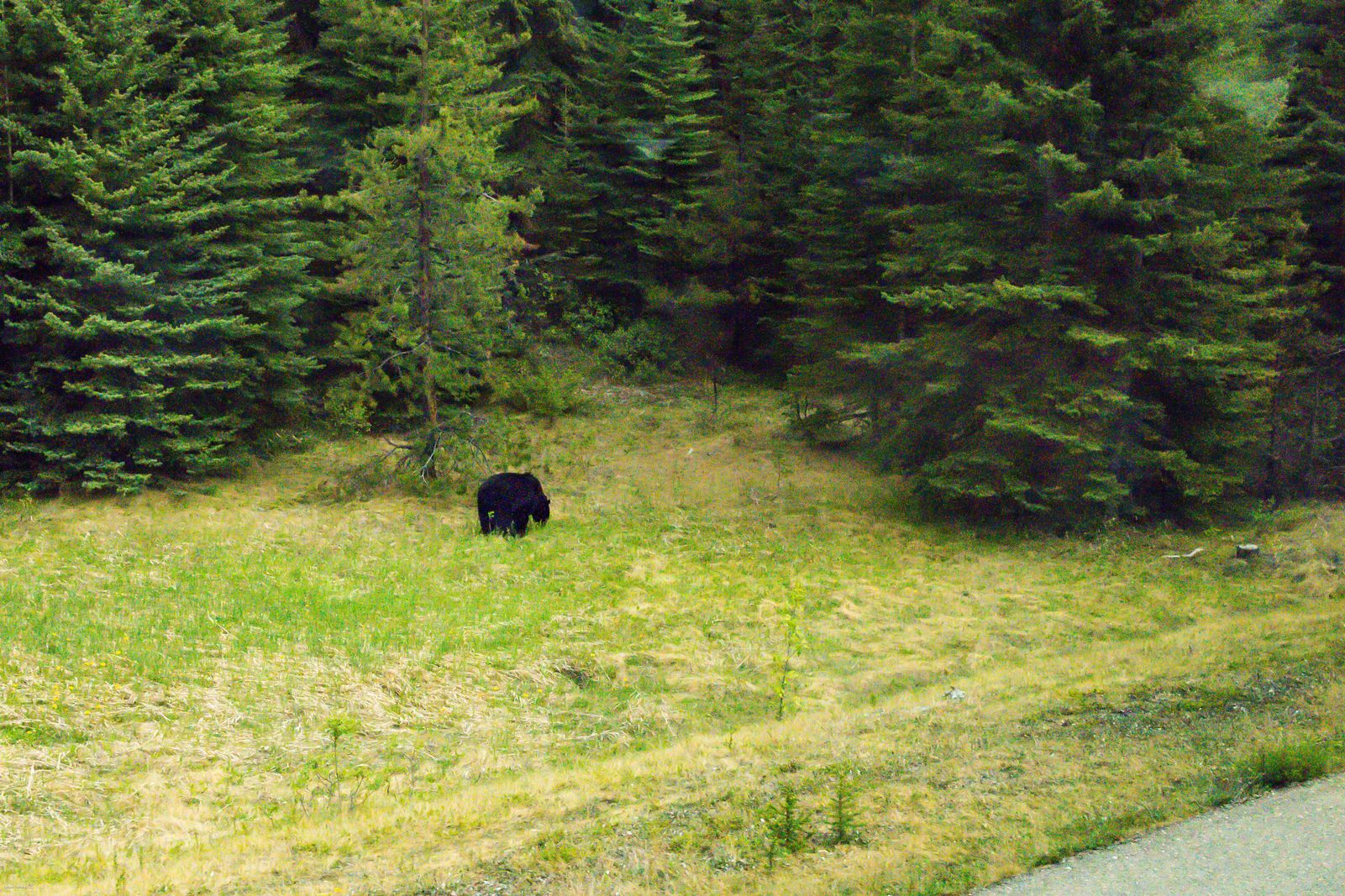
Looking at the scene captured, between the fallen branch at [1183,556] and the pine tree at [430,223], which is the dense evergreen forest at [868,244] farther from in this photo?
the fallen branch at [1183,556]

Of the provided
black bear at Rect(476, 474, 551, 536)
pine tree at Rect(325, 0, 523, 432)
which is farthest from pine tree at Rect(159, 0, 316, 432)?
black bear at Rect(476, 474, 551, 536)

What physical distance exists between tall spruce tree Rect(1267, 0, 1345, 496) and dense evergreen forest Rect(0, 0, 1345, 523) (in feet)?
0.24

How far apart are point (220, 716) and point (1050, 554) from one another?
12576 millimetres

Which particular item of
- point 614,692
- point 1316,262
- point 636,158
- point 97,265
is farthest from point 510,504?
point 1316,262

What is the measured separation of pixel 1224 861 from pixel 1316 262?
64.3 feet

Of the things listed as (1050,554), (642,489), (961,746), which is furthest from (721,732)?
(642,489)

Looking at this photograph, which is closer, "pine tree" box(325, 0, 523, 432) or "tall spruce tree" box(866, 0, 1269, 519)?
"tall spruce tree" box(866, 0, 1269, 519)

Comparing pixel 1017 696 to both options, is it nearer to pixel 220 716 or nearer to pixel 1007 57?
pixel 220 716

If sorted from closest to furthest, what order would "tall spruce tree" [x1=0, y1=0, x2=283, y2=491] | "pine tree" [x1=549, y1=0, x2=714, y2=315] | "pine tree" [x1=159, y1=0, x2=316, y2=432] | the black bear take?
1. "tall spruce tree" [x1=0, y1=0, x2=283, y2=491]
2. the black bear
3. "pine tree" [x1=159, y1=0, x2=316, y2=432]
4. "pine tree" [x1=549, y1=0, x2=714, y2=315]

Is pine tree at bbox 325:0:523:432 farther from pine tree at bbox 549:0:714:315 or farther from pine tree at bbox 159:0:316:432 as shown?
pine tree at bbox 549:0:714:315

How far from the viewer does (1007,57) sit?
1892 cm

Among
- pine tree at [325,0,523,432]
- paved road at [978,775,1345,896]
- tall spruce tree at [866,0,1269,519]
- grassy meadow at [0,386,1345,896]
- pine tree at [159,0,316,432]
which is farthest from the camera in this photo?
pine tree at [159,0,316,432]

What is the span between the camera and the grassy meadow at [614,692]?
684 cm

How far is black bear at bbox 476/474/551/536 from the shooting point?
17.8 m
